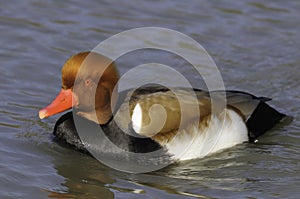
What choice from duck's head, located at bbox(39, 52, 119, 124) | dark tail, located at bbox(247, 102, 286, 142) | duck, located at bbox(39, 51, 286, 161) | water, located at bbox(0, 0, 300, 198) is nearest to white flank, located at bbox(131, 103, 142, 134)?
duck, located at bbox(39, 51, 286, 161)

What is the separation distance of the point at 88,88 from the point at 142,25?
2891 millimetres

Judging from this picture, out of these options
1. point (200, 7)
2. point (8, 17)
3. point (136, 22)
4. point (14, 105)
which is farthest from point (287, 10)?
point (14, 105)

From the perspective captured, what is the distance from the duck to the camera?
5250mm

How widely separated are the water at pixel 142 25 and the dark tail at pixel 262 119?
0.23ft

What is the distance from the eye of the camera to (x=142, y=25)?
26.4ft

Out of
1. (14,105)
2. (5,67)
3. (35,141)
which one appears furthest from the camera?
(5,67)

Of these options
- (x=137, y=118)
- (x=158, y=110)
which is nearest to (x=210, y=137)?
(x=158, y=110)

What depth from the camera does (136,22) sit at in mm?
8117

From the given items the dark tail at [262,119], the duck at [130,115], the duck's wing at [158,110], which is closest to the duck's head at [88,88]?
the duck at [130,115]

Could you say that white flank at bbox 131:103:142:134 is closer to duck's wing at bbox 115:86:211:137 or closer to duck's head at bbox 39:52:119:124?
duck's wing at bbox 115:86:211:137

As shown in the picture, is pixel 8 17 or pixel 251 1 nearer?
pixel 8 17

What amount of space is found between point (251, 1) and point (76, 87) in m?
3.94

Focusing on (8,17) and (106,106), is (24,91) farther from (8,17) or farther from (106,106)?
(8,17)

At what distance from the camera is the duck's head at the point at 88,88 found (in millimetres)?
5137
